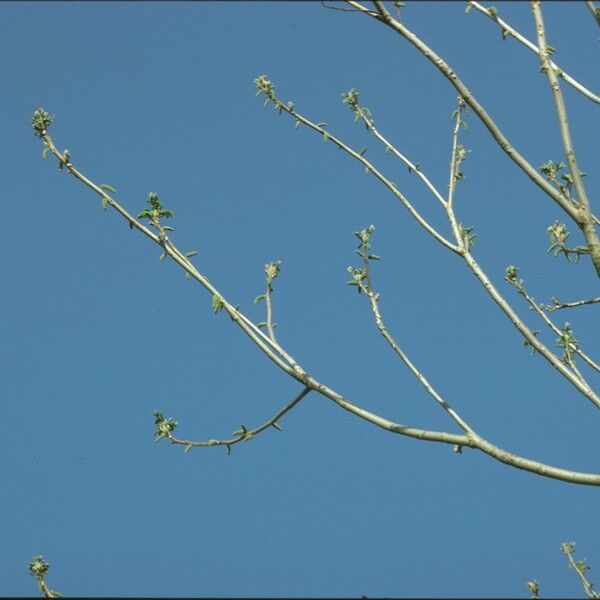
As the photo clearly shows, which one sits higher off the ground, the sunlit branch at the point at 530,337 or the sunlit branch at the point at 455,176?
the sunlit branch at the point at 455,176

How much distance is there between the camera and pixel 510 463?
412 centimetres

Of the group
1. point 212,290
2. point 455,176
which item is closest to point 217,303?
point 212,290

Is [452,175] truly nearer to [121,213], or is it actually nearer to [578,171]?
[578,171]

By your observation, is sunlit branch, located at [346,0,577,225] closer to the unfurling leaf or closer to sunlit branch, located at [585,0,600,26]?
sunlit branch, located at [585,0,600,26]

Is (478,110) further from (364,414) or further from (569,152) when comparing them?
(364,414)

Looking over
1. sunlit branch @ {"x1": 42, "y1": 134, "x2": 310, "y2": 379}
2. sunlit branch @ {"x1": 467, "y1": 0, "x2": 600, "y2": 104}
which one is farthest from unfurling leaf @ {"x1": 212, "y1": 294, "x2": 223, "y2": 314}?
sunlit branch @ {"x1": 467, "y1": 0, "x2": 600, "y2": 104}

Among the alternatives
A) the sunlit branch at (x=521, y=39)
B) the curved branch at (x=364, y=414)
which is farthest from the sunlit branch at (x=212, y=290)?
the sunlit branch at (x=521, y=39)

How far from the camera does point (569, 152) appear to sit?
4.08 metres

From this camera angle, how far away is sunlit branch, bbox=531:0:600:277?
13.4 feet

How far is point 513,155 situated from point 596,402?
1.38 m

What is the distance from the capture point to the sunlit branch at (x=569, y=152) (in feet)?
13.4

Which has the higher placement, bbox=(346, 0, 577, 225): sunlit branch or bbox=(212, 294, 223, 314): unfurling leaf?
bbox=(346, 0, 577, 225): sunlit branch

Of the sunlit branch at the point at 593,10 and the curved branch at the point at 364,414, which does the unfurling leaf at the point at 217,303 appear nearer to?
the curved branch at the point at 364,414

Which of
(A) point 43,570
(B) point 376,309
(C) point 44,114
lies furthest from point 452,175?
(A) point 43,570
